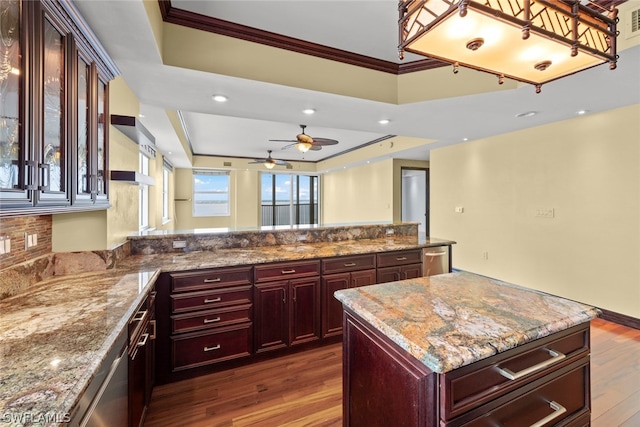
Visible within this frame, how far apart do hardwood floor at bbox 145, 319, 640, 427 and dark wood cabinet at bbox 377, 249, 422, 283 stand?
3.07 feet

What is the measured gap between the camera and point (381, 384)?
1164mm

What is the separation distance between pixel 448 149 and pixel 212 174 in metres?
6.76

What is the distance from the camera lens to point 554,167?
3.87 meters

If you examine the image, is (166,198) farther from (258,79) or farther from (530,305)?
(530,305)

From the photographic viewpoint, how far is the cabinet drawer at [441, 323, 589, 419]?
0.91 meters

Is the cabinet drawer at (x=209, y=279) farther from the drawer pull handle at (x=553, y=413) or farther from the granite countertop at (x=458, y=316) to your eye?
the drawer pull handle at (x=553, y=413)

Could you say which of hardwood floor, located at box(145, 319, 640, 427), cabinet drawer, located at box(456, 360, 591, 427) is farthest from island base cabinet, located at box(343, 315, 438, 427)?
hardwood floor, located at box(145, 319, 640, 427)

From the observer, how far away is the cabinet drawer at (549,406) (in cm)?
100

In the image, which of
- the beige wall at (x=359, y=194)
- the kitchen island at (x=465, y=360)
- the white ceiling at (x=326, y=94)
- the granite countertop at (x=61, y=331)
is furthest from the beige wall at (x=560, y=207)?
the granite countertop at (x=61, y=331)

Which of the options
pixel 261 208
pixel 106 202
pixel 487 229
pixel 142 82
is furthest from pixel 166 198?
pixel 487 229

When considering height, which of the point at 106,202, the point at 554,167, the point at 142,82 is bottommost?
the point at 106,202

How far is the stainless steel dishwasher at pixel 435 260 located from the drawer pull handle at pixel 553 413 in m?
2.16

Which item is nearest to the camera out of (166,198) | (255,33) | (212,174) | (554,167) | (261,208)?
(255,33)

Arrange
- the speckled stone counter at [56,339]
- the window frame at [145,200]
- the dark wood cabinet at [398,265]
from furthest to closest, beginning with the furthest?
the window frame at [145,200]
the dark wood cabinet at [398,265]
the speckled stone counter at [56,339]
